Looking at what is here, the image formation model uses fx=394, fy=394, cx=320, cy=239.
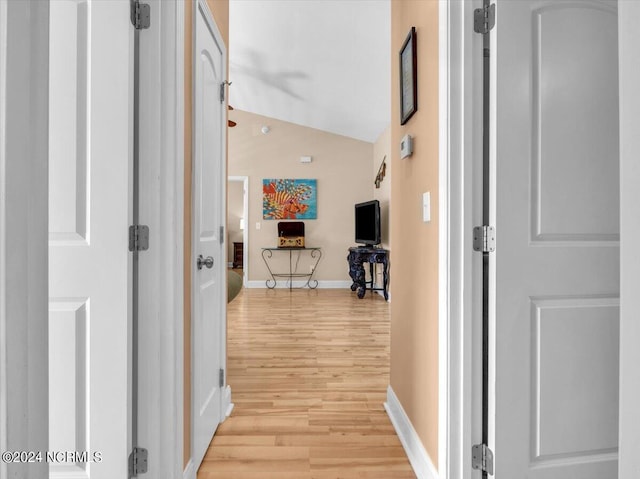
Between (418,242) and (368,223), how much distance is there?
14.9 feet

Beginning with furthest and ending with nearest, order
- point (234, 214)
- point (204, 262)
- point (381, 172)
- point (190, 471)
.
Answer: point (234, 214), point (381, 172), point (204, 262), point (190, 471)

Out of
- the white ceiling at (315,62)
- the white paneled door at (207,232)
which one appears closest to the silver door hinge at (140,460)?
the white paneled door at (207,232)

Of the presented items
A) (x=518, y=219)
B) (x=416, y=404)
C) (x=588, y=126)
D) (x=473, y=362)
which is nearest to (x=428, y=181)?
(x=518, y=219)

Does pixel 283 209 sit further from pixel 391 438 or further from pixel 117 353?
pixel 117 353

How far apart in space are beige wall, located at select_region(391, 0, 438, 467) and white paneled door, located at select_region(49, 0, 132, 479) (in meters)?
1.06

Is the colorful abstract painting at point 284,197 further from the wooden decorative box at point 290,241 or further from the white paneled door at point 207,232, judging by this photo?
the white paneled door at point 207,232

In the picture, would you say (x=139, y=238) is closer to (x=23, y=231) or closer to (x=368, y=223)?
(x=23, y=231)

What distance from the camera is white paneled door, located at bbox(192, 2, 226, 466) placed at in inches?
63.2

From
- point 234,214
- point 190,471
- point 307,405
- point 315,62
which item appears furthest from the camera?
point 234,214

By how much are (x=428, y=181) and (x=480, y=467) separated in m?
1.03

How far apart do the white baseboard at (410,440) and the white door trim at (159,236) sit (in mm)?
925

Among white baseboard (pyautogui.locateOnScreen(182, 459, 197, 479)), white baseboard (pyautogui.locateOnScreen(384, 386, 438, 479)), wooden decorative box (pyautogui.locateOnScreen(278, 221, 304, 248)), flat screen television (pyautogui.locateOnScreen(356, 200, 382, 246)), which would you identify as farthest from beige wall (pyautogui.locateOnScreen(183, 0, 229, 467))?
wooden decorative box (pyautogui.locateOnScreen(278, 221, 304, 248))

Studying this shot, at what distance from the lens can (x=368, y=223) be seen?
6.22 metres

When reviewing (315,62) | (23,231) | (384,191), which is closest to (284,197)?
(384,191)
